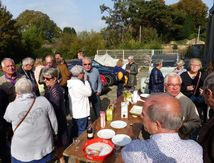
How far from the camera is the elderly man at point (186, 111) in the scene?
10.7ft

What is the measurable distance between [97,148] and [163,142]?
4.86ft

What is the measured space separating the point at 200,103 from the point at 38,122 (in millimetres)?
3234

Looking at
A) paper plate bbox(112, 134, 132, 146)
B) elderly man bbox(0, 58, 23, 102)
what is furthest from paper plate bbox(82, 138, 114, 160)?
elderly man bbox(0, 58, 23, 102)

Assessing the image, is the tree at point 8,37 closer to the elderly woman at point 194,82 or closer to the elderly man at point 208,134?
the elderly woman at point 194,82

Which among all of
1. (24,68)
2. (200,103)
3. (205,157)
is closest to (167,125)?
(205,157)

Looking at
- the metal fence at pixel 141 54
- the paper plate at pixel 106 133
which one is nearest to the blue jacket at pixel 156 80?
the paper plate at pixel 106 133

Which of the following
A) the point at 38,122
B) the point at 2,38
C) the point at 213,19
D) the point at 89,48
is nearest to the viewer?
the point at 38,122

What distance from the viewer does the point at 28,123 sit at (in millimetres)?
3049

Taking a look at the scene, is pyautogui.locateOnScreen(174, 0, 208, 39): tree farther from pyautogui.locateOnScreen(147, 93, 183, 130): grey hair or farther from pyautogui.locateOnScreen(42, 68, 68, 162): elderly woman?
pyautogui.locateOnScreen(147, 93, 183, 130): grey hair

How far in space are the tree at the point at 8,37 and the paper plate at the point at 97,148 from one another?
26.8m

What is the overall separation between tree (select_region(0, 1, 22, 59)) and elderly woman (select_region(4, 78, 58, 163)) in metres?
26.3

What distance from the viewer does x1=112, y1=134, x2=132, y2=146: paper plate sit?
A: 121 inches

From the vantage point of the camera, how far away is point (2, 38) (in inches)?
1079

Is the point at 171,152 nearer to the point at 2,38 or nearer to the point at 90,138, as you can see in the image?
the point at 90,138
